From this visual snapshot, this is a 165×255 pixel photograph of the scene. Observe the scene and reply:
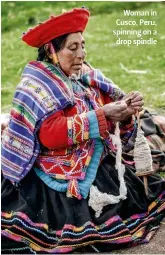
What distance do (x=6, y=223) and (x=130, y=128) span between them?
3.62ft

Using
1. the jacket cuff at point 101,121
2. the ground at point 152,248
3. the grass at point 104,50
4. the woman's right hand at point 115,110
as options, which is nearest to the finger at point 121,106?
the woman's right hand at point 115,110

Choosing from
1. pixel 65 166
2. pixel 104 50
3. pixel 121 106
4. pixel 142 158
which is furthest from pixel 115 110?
Answer: pixel 104 50

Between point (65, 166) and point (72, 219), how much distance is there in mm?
361

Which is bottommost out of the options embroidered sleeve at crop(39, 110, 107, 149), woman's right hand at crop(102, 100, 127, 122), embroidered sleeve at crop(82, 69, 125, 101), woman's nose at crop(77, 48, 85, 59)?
embroidered sleeve at crop(39, 110, 107, 149)

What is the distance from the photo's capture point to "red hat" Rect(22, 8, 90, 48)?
3.75 m

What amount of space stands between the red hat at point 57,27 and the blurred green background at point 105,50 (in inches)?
80.0

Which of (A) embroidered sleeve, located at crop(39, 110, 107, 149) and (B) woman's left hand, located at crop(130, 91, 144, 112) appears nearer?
(A) embroidered sleeve, located at crop(39, 110, 107, 149)

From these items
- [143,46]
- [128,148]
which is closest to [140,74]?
[143,46]

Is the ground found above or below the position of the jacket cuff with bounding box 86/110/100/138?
below

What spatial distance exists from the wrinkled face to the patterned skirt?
0.73m

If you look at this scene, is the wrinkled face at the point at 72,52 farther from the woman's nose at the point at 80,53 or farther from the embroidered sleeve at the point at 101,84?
the embroidered sleeve at the point at 101,84

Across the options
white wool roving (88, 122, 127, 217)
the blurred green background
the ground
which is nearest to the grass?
the blurred green background

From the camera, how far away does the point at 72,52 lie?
151 inches

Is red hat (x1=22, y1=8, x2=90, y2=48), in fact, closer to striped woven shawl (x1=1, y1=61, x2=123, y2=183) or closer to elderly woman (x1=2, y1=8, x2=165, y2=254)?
elderly woman (x1=2, y1=8, x2=165, y2=254)
